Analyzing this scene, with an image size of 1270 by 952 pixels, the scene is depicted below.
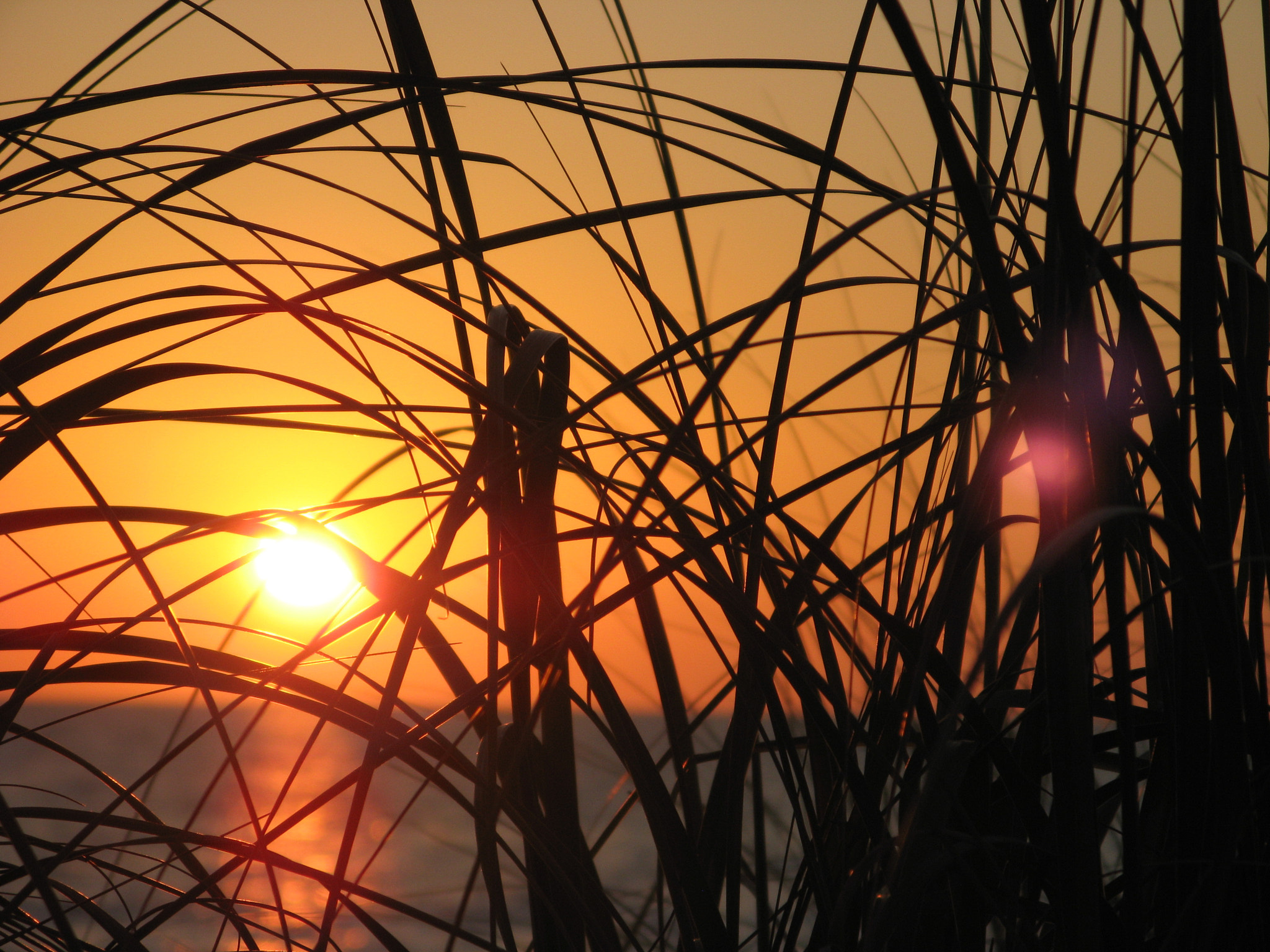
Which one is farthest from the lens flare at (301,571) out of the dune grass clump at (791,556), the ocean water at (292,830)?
the ocean water at (292,830)

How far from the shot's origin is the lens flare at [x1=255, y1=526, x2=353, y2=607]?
0.22m

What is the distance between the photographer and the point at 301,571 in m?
0.27

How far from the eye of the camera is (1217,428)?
17cm

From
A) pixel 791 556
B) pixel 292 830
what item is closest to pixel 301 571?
pixel 791 556

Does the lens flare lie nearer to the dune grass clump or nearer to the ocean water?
the dune grass clump

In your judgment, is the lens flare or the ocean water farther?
the ocean water

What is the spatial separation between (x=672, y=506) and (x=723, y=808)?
108 mm

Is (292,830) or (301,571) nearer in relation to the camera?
(301,571)

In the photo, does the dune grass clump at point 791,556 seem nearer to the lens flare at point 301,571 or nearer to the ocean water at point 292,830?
the lens flare at point 301,571

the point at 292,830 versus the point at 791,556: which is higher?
the point at 292,830

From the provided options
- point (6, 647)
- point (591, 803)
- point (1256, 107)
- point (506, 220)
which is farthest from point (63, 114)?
point (591, 803)

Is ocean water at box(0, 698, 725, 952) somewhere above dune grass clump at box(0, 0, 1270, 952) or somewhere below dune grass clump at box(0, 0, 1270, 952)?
above

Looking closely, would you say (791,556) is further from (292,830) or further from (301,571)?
(292,830)

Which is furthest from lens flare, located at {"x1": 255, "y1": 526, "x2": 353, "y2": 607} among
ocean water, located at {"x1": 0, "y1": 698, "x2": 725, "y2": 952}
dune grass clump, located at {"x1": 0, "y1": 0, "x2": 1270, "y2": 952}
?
ocean water, located at {"x1": 0, "y1": 698, "x2": 725, "y2": 952}
